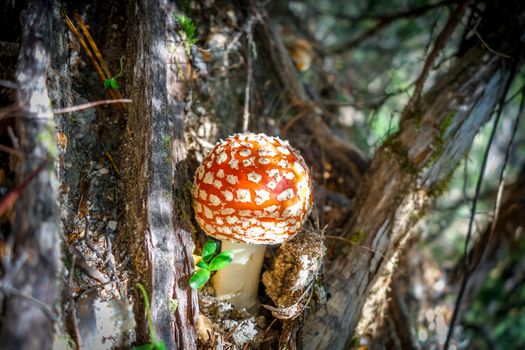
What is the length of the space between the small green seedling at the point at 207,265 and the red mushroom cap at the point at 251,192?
0.14 meters

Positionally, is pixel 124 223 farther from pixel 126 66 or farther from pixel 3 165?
pixel 126 66

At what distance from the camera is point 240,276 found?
3.00 metres

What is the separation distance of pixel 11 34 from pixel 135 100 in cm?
94

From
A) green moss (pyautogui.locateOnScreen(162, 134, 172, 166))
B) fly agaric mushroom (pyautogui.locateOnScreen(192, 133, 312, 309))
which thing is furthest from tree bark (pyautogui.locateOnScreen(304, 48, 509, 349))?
green moss (pyautogui.locateOnScreen(162, 134, 172, 166))

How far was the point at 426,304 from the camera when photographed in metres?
4.81

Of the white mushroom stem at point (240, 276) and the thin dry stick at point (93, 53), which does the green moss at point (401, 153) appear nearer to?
the white mushroom stem at point (240, 276)

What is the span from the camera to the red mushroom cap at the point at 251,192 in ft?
7.89

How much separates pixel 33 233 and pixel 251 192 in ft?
4.20

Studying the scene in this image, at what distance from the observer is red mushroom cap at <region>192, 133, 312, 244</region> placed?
2.40 meters

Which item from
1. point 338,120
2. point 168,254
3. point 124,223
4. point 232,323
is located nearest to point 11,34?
point 124,223

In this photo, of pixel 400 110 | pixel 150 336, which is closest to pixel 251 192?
pixel 150 336

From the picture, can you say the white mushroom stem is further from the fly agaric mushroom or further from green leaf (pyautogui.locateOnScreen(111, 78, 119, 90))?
green leaf (pyautogui.locateOnScreen(111, 78, 119, 90))

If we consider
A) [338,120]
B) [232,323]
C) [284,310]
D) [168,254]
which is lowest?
[232,323]

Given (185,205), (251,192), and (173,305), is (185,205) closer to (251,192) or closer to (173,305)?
(251,192)
